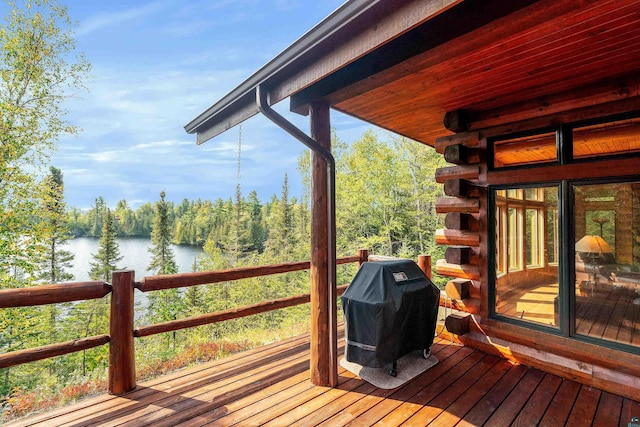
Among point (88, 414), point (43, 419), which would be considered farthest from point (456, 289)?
point (43, 419)

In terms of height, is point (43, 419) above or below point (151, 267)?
above

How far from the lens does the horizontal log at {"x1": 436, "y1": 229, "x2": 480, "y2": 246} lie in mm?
3387

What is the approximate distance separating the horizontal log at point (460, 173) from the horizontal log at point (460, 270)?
3.38 feet

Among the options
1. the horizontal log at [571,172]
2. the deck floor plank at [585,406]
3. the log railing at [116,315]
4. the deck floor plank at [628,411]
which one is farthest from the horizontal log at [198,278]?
the deck floor plank at [628,411]

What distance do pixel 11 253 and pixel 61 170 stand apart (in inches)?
373

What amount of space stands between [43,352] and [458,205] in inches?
160

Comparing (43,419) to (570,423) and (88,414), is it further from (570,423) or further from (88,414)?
(570,423)

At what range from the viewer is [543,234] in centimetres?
302

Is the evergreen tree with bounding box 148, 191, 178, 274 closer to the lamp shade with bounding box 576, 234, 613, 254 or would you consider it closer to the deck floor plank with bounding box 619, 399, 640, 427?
the lamp shade with bounding box 576, 234, 613, 254

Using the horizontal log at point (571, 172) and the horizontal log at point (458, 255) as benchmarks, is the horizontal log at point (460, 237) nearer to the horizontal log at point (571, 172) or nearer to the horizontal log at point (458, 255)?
the horizontal log at point (458, 255)

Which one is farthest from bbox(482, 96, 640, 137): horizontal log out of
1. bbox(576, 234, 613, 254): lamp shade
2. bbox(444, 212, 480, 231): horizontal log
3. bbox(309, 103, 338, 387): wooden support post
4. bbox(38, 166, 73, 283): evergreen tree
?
bbox(38, 166, 73, 283): evergreen tree

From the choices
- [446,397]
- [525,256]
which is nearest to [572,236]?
[525,256]

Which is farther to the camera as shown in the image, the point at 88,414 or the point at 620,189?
the point at 620,189

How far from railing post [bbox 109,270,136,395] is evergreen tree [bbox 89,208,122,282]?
20761 mm
